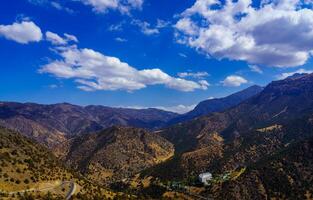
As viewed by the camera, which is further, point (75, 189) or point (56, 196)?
point (75, 189)

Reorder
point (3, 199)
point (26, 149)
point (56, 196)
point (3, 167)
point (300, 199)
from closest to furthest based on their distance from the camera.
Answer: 1. point (3, 199)
2. point (56, 196)
3. point (3, 167)
4. point (26, 149)
5. point (300, 199)

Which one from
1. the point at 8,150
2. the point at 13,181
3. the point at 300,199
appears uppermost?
the point at 8,150

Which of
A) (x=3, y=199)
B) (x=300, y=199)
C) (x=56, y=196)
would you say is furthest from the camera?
(x=300, y=199)

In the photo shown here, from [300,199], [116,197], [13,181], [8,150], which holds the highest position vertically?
[8,150]

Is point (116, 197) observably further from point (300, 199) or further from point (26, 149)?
point (300, 199)

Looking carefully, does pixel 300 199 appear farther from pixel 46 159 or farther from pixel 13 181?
pixel 13 181

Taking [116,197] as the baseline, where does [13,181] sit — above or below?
above

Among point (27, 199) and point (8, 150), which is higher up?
point (8, 150)

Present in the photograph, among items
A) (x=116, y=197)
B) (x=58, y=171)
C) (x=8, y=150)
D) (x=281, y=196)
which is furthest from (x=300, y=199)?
(x=8, y=150)

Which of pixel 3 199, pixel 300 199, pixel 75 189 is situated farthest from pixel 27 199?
pixel 300 199
